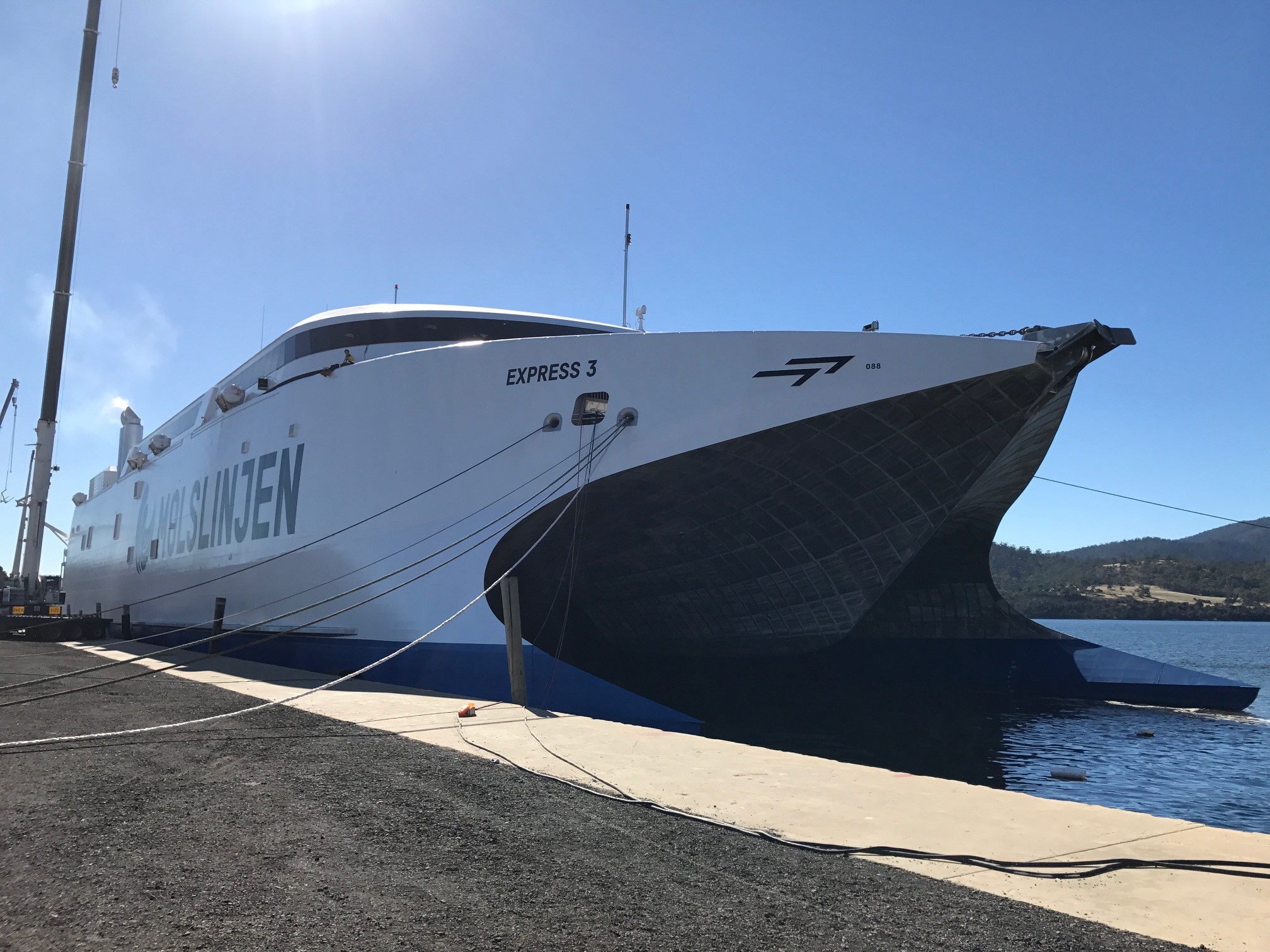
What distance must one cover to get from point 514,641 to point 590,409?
4036mm

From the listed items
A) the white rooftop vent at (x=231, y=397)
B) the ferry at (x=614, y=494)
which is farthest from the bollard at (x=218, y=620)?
the white rooftop vent at (x=231, y=397)

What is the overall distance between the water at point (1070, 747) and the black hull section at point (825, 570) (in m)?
1.08

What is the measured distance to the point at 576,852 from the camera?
14.5 feet

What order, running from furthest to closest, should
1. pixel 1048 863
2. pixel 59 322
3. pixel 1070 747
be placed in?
pixel 59 322 → pixel 1070 747 → pixel 1048 863

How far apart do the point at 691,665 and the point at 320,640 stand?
771cm

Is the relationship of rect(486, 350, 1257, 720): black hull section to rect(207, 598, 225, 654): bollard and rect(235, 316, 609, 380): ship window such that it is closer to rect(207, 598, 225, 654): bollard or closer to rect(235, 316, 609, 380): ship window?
rect(235, 316, 609, 380): ship window

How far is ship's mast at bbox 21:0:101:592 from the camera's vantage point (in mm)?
28375

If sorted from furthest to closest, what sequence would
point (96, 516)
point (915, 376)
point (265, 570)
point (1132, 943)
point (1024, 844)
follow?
point (96, 516)
point (265, 570)
point (915, 376)
point (1024, 844)
point (1132, 943)

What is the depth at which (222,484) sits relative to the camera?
20.8m

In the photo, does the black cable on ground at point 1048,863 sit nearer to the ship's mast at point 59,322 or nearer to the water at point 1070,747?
the water at point 1070,747

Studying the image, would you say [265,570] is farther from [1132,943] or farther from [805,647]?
[1132,943]

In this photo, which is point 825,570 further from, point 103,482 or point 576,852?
point 103,482

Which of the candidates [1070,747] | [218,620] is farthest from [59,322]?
Result: [1070,747]

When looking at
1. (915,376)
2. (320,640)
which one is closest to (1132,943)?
(915,376)
